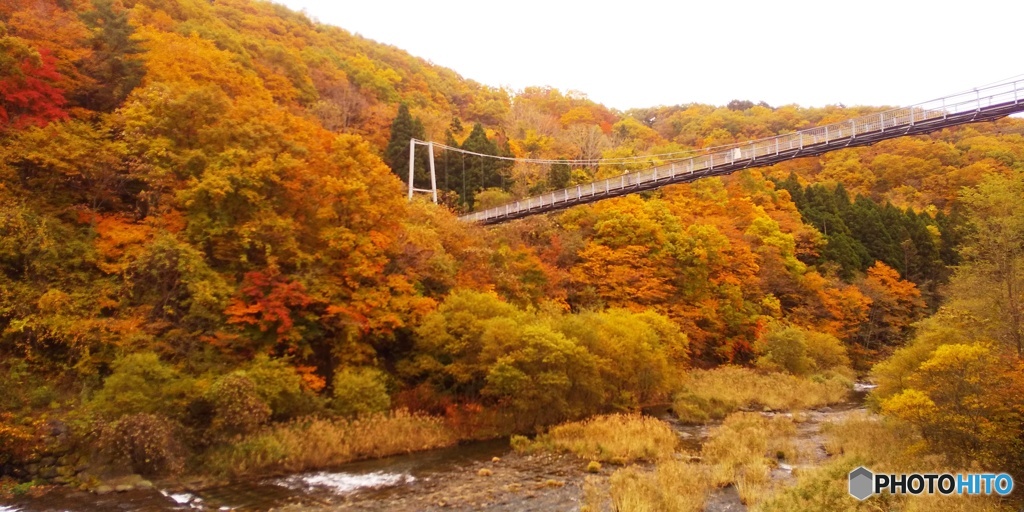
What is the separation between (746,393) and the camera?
86.8 ft

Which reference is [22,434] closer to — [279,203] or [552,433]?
[279,203]

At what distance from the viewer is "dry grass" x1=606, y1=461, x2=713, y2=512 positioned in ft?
35.8

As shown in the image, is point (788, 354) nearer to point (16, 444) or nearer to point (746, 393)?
point (746, 393)

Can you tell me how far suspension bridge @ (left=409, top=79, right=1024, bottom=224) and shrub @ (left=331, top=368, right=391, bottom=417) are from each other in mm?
18577

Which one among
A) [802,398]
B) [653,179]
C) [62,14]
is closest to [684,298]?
[653,179]

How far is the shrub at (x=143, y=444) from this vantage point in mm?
13633

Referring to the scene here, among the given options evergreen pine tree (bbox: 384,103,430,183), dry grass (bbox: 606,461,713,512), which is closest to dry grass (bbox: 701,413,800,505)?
dry grass (bbox: 606,461,713,512)

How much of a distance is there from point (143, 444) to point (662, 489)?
12.0 metres

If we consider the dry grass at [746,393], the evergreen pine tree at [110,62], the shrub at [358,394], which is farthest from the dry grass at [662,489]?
the evergreen pine tree at [110,62]

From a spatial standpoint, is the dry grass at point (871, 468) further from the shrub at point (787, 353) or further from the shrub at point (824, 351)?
the shrub at point (824, 351)

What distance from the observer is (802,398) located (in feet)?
87.2

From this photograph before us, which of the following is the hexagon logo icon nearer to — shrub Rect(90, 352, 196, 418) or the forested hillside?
the forested hillside

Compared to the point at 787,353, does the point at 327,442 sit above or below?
above

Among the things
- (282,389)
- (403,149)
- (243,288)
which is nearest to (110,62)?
(243,288)
